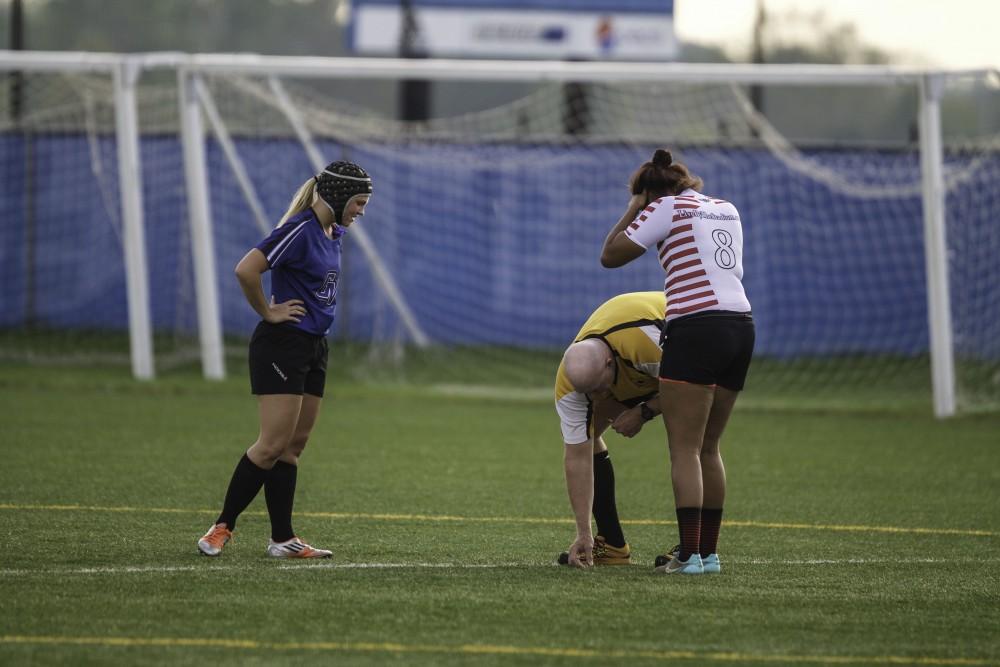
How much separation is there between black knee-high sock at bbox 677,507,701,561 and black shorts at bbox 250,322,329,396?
80.6 inches

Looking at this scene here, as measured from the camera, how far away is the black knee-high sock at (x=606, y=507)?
26.2ft

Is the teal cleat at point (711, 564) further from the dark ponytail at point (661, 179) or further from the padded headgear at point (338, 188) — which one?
the padded headgear at point (338, 188)

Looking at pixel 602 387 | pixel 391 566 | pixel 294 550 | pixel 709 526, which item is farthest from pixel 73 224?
pixel 709 526

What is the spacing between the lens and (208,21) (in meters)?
60.4

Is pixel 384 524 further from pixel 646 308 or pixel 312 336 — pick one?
pixel 646 308

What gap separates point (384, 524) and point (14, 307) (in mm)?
16143

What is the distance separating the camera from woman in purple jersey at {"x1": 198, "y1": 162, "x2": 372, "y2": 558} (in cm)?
788

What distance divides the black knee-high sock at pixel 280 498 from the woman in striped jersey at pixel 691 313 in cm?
195

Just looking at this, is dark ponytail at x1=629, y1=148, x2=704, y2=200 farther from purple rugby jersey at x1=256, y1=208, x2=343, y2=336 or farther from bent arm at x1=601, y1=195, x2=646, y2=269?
purple rugby jersey at x1=256, y1=208, x2=343, y2=336

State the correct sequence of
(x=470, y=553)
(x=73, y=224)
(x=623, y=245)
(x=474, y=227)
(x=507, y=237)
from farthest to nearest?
1. (x=507, y=237)
2. (x=474, y=227)
3. (x=73, y=224)
4. (x=470, y=553)
5. (x=623, y=245)

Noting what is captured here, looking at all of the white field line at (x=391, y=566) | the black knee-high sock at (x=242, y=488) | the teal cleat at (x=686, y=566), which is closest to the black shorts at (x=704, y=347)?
the teal cleat at (x=686, y=566)

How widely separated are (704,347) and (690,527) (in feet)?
2.93

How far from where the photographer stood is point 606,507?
7.99 meters

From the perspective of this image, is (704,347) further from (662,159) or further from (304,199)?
(304,199)
